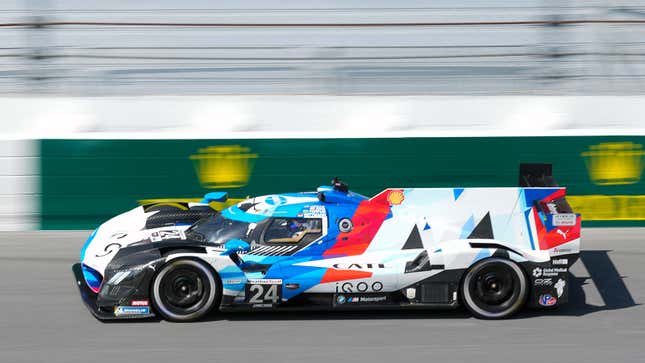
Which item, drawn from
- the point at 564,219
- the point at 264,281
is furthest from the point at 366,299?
the point at 564,219

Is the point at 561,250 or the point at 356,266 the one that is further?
the point at 561,250

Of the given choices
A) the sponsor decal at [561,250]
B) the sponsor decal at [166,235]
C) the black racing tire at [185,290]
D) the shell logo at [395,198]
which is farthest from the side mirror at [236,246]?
the sponsor decal at [561,250]

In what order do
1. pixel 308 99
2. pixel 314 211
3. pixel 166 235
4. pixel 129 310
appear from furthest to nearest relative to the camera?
pixel 308 99 < pixel 166 235 < pixel 314 211 < pixel 129 310

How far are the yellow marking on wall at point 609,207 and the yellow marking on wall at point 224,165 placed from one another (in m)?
4.26

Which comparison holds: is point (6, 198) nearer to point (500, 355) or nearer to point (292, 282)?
point (292, 282)

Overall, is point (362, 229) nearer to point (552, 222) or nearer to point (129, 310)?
point (552, 222)

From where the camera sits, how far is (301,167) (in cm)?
1116

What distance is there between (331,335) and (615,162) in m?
5.91

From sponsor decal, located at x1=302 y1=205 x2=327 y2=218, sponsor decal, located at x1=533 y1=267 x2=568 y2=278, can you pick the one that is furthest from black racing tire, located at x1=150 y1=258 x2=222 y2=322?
sponsor decal, located at x1=533 y1=267 x2=568 y2=278

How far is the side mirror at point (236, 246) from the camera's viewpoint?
7.03m

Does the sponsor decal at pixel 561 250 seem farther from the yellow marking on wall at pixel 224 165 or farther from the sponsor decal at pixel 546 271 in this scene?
the yellow marking on wall at pixel 224 165

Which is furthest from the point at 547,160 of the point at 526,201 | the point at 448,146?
the point at 526,201

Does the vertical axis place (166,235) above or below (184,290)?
above

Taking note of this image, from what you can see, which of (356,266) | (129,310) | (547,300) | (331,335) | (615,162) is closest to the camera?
(331,335)
